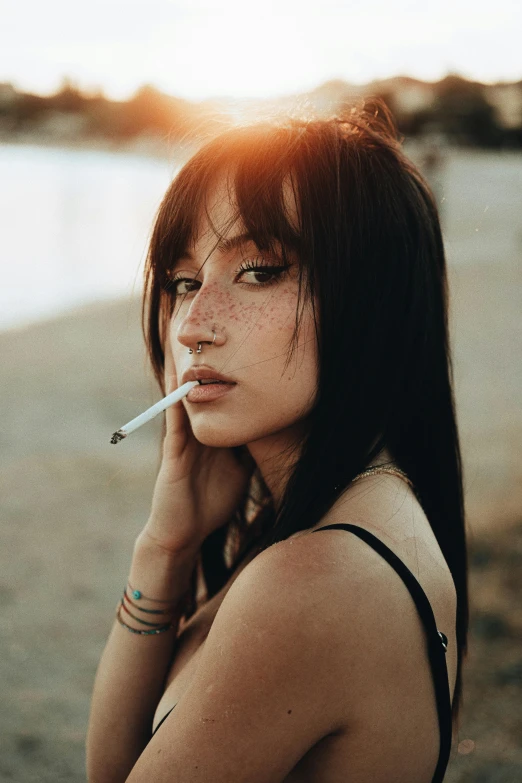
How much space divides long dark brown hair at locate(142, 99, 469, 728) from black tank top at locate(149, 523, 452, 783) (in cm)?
16

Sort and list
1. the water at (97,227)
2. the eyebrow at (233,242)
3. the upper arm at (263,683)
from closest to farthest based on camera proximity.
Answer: the upper arm at (263,683) < the eyebrow at (233,242) < the water at (97,227)

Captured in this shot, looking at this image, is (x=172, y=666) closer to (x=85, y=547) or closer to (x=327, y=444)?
A: (x=327, y=444)

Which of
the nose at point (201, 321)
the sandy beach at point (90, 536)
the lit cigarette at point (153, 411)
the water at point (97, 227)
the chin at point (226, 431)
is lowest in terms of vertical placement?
the water at point (97, 227)

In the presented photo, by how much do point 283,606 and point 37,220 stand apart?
33961mm

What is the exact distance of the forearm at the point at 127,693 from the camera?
70.9 inches

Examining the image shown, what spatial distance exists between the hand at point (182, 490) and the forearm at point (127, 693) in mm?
66

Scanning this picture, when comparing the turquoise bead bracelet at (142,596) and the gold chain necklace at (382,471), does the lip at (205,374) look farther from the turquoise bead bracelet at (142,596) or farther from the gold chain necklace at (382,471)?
the turquoise bead bracelet at (142,596)

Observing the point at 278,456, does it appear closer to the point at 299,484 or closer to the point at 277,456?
the point at 277,456

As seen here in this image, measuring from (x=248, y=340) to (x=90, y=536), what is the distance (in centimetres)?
378

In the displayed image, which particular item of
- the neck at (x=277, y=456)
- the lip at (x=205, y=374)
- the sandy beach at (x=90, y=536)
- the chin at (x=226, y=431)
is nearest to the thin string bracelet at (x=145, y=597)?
the neck at (x=277, y=456)

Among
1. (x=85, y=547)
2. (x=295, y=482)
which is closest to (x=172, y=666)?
(x=295, y=482)

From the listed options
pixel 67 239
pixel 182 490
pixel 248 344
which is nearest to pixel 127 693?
pixel 182 490

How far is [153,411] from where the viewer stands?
145 centimetres

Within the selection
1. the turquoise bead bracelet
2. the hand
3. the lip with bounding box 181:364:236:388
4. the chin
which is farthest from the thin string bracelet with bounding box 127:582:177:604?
the lip with bounding box 181:364:236:388
